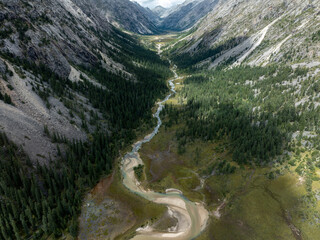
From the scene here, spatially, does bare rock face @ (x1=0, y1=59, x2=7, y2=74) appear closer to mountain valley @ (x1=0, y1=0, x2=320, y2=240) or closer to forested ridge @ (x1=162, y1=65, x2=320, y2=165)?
mountain valley @ (x1=0, y1=0, x2=320, y2=240)

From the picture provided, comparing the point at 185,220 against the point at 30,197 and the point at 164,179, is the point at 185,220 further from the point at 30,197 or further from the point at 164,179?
the point at 30,197

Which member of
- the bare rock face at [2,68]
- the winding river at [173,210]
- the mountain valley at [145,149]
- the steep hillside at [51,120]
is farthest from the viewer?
the bare rock face at [2,68]

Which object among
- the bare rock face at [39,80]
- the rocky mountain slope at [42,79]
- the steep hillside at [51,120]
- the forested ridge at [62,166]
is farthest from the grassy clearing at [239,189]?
the rocky mountain slope at [42,79]

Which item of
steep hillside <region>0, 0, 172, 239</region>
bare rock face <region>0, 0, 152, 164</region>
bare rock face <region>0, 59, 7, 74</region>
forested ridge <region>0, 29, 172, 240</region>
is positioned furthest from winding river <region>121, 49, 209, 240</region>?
bare rock face <region>0, 59, 7, 74</region>

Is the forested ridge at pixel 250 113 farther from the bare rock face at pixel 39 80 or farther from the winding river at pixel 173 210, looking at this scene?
the bare rock face at pixel 39 80

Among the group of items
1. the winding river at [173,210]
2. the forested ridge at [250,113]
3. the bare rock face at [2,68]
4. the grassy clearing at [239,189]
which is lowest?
the winding river at [173,210]

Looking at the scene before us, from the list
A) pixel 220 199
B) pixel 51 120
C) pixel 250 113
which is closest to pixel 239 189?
pixel 220 199
